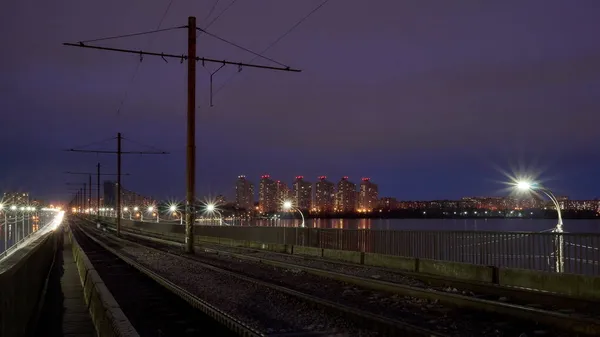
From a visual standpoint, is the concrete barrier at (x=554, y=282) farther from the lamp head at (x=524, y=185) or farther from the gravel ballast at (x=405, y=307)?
the lamp head at (x=524, y=185)

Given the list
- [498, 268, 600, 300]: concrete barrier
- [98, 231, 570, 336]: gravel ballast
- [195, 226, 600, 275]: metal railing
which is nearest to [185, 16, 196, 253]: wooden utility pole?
[195, 226, 600, 275]: metal railing

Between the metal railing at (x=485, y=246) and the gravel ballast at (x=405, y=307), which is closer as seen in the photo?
the gravel ballast at (x=405, y=307)

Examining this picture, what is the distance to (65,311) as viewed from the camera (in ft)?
56.7

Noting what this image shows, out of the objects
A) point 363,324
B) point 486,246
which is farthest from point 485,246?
point 363,324

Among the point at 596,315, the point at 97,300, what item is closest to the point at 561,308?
the point at 596,315

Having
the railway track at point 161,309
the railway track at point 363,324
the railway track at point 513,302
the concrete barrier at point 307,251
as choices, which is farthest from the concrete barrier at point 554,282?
the concrete barrier at point 307,251

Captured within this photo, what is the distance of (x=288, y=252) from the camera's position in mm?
33438

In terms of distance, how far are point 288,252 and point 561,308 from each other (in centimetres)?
2082

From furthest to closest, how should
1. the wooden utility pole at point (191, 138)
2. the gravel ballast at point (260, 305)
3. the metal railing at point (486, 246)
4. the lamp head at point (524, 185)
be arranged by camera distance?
the wooden utility pole at point (191, 138), the lamp head at point (524, 185), the metal railing at point (486, 246), the gravel ballast at point (260, 305)

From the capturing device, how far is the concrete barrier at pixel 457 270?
1800 cm

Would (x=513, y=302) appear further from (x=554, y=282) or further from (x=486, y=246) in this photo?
(x=486, y=246)

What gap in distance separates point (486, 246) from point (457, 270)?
1368 millimetres

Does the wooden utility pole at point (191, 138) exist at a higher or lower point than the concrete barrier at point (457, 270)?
higher

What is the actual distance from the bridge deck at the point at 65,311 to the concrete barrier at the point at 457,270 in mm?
10701
